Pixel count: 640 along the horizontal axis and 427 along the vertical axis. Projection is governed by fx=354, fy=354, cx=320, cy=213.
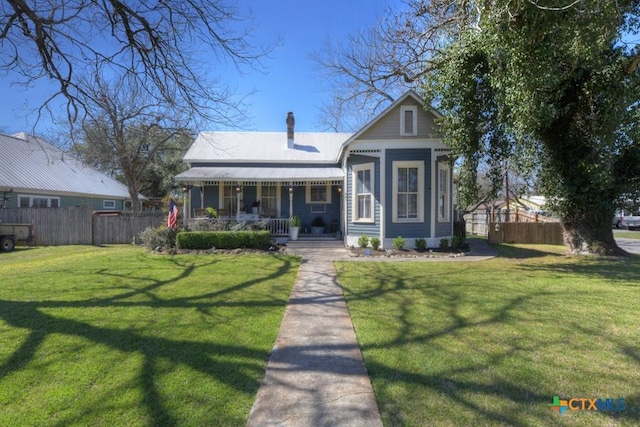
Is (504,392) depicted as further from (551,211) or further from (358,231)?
(551,211)

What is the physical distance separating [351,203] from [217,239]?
535 cm

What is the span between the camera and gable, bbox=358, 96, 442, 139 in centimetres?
1288

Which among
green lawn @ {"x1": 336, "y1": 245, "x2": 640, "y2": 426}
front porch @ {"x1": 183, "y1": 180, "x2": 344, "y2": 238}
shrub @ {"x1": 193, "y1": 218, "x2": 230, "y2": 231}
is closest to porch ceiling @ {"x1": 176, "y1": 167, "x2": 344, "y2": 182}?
front porch @ {"x1": 183, "y1": 180, "x2": 344, "y2": 238}

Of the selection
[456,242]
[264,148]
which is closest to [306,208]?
[264,148]

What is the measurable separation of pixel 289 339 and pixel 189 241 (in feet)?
31.0

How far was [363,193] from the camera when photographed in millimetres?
13789

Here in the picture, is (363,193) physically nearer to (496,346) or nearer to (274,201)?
(274,201)

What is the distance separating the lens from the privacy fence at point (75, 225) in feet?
55.1

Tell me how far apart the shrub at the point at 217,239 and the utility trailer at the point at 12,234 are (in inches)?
311

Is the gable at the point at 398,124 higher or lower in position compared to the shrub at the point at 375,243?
higher

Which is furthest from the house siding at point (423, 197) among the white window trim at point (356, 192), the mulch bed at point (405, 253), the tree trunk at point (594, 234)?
the tree trunk at point (594, 234)

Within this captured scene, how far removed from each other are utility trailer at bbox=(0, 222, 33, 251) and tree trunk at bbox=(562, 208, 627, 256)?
21.8m

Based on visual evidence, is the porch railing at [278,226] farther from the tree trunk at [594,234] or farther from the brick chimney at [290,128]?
the tree trunk at [594,234]

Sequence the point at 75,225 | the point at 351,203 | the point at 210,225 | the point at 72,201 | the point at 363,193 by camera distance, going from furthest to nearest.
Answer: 1. the point at 72,201
2. the point at 75,225
3. the point at 351,203
4. the point at 210,225
5. the point at 363,193
